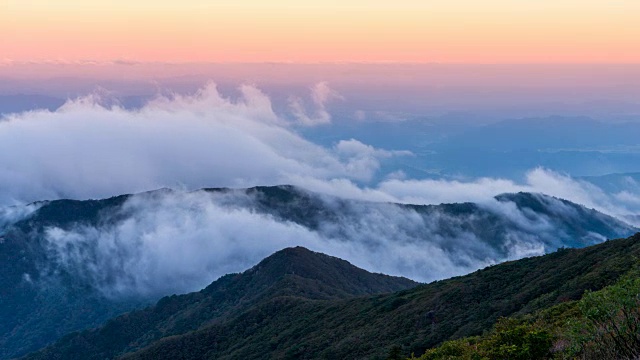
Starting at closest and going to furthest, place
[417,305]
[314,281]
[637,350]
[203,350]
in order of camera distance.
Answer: [637,350]
[417,305]
[203,350]
[314,281]

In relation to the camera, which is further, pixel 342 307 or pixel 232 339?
pixel 232 339

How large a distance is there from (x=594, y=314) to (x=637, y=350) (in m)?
2.08

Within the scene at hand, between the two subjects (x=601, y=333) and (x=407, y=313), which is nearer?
(x=601, y=333)

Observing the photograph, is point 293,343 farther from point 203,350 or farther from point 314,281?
point 314,281

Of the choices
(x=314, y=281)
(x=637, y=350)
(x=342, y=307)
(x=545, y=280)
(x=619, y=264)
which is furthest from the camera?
(x=314, y=281)

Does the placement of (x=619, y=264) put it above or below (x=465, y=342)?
above

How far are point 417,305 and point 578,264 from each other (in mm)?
27086

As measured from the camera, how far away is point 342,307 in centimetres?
13050

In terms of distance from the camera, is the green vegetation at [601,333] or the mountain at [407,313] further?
the mountain at [407,313]

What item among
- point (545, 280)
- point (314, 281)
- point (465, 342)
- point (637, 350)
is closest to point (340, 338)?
point (545, 280)

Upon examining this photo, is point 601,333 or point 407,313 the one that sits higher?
point 601,333

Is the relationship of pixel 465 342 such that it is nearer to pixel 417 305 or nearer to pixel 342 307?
pixel 417 305

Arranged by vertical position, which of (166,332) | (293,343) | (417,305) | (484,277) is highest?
(484,277)

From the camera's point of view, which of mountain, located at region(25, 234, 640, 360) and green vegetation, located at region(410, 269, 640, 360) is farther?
mountain, located at region(25, 234, 640, 360)
